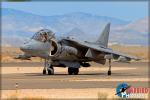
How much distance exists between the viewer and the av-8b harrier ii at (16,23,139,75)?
41.0 metres

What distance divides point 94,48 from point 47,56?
3903mm

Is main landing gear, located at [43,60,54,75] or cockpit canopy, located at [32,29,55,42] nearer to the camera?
cockpit canopy, located at [32,29,55,42]

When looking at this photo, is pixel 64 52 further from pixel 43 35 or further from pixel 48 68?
pixel 43 35

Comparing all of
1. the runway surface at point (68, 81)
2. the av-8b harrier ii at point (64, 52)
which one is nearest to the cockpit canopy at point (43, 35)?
the av-8b harrier ii at point (64, 52)

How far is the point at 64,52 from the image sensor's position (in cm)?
4222

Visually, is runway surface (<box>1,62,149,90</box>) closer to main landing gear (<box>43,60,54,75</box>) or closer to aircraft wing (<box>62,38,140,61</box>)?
main landing gear (<box>43,60,54,75</box>)

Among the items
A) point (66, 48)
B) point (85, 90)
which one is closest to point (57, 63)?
point (66, 48)

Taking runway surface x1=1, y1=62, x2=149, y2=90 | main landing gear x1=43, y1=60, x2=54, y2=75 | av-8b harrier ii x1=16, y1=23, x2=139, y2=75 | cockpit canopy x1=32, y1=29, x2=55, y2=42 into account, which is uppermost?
cockpit canopy x1=32, y1=29, x2=55, y2=42

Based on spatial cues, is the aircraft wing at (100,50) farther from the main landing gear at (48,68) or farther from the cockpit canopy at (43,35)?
the main landing gear at (48,68)

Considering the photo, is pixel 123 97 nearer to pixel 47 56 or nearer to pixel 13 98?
pixel 13 98

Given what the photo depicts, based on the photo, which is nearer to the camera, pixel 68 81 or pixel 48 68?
pixel 68 81

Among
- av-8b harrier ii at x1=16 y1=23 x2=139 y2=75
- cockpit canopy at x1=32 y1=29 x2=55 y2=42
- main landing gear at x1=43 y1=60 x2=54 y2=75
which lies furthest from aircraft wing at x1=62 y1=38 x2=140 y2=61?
main landing gear at x1=43 y1=60 x2=54 y2=75

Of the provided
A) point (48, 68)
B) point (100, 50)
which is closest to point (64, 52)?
point (48, 68)

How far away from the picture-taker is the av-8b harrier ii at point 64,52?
41.0 m
